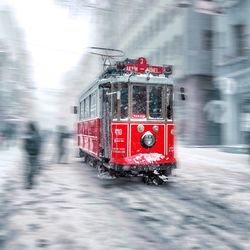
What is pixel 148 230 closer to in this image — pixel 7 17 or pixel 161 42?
pixel 161 42

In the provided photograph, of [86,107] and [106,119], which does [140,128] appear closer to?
[106,119]

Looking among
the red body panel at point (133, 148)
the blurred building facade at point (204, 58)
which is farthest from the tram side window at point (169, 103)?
the blurred building facade at point (204, 58)

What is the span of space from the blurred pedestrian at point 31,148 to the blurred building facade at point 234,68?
14.2 m

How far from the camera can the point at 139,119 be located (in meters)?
12.3

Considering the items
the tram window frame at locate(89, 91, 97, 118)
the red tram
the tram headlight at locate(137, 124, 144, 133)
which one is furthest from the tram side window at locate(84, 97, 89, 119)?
the tram headlight at locate(137, 124, 144, 133)

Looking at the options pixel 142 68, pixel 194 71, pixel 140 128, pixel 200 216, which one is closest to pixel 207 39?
pixel 194 71

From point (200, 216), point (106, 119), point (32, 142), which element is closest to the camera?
point (200, 216)

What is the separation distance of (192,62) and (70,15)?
80.8 feet

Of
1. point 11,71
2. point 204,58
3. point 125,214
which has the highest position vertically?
point 11,71

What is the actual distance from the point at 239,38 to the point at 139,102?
1470 centimetres

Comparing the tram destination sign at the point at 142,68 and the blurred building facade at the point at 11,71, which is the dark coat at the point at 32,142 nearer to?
the tram destination sign at the point at 142,68

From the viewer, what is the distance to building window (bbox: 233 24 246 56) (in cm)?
2448

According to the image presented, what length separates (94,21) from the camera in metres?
10.0

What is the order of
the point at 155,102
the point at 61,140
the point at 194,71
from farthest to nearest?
1. the point at 194,71
2. the point at 61,140
3. the point at 155,102
